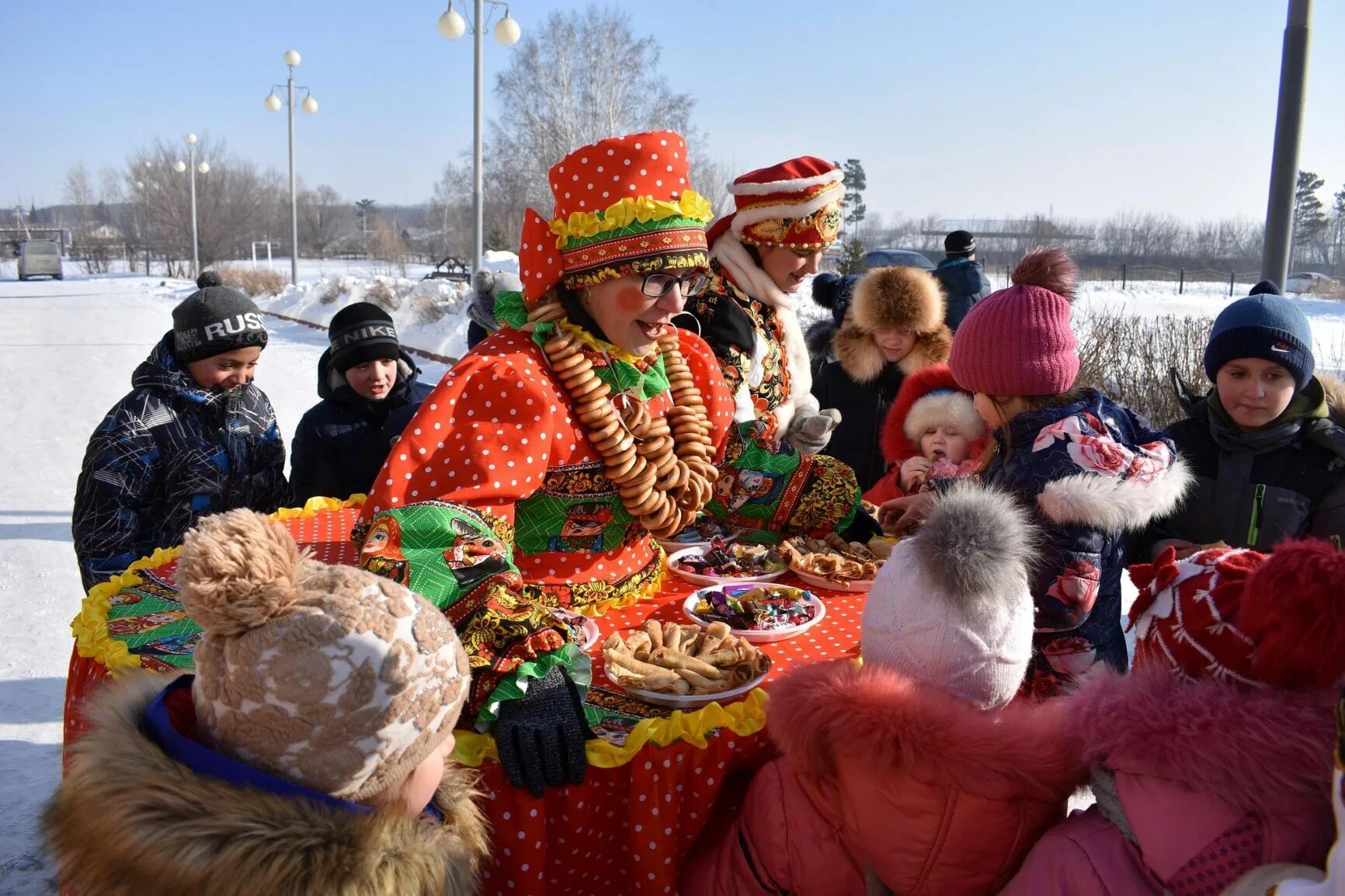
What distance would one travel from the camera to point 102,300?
2534 centimetres

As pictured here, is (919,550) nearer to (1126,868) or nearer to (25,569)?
(1126,868)

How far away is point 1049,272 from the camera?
7.46ft

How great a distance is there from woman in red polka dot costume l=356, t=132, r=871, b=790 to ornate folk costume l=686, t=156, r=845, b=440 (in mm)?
943

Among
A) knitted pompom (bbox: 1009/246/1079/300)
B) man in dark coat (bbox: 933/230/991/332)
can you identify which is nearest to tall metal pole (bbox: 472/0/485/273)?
man in dark coat (bbox: 933/230/991/332)

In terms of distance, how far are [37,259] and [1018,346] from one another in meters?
45.7

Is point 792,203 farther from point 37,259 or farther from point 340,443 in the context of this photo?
point 37,259

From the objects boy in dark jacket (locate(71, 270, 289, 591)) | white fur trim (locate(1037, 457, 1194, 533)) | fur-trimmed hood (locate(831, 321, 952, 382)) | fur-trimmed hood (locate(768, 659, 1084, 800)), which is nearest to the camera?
fur-trimmed hood (locate(768, 659, 1084, 800))

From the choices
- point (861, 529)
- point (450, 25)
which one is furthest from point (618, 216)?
point (450, 25)

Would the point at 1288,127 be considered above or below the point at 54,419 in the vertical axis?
above

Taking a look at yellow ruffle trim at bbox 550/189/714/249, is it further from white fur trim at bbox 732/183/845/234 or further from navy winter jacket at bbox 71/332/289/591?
navy winter jacket at bbox 71/332/289/591

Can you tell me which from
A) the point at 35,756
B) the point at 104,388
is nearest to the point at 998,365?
the point at 35,756

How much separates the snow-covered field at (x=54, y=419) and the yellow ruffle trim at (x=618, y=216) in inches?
56.2

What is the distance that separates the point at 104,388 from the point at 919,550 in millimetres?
11032

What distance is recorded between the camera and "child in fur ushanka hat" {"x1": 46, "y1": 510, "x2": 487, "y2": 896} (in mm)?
1068
